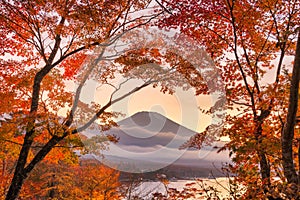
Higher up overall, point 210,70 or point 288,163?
point 210,70

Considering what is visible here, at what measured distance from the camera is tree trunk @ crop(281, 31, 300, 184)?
451cm

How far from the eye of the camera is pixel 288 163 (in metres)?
4.82

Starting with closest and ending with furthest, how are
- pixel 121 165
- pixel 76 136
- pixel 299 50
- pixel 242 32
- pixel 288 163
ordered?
pixel 299 50 < pixel 288 163 < pixel 242 32 < pixel 76 136 < pixel 121 165

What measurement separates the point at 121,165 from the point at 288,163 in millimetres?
24495

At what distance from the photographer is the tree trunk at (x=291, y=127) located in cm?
451

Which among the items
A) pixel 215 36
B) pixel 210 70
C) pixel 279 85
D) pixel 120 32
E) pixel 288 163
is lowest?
pixel 288 163

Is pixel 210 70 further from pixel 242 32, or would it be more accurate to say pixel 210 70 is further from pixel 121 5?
pixel 121 5

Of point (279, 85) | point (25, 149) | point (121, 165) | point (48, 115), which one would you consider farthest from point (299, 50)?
point (121, 165)

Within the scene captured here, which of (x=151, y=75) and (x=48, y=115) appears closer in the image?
(x=48, y=115)

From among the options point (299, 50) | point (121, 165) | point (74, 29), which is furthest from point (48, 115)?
point (121, 165)

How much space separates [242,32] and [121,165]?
22.2 metres

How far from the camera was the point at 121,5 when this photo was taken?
31.8 ft

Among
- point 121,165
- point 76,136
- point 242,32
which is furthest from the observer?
point 121,165

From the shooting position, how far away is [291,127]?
4695mm
